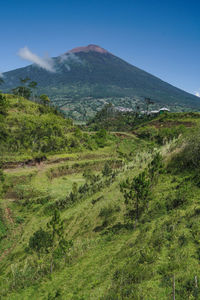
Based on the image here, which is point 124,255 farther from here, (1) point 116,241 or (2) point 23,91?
(2) point 23,91

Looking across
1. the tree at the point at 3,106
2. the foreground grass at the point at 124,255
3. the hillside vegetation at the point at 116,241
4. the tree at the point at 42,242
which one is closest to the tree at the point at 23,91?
the tree at the point at 3,106

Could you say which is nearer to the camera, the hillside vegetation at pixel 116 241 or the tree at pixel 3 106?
the hillside vegetation at pixel 116 241

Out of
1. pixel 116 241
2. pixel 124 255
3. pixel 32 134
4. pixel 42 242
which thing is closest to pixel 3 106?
pixel 32 134

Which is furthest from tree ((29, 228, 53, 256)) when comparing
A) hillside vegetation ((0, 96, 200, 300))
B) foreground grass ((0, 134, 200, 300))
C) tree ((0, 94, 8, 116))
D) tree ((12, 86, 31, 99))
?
tree ((12, 86, 31, 99))

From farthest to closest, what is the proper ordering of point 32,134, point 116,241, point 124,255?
point 32,134 → point 116,241 → point 124,255

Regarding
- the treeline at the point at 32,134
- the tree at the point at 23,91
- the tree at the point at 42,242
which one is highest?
the tree at the point at 23,91

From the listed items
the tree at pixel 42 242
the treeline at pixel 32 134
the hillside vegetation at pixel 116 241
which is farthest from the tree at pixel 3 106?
the tree at pixel 42 242

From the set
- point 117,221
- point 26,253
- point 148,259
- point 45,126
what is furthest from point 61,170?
point 148,259

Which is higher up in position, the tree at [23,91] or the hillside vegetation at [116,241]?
the tree at [23,91]

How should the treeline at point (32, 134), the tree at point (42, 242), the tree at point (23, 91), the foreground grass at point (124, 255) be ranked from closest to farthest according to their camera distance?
the foreground grass at point (124, 255)
the tree at point (42, 242)
the treeline at point (32, 134)
the tree at point (23, 91)

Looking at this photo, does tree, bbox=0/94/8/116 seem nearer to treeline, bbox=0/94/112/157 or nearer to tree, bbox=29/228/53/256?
treeline, bbox=0/94/112/157

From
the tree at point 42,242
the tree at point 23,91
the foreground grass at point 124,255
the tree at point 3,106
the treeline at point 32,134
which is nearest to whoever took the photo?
the foreground grass at point 124,255

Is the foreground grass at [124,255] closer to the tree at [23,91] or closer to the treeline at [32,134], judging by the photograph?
the treeline at [32,134]

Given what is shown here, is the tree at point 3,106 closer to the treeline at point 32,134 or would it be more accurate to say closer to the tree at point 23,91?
the treeline at point 32,134
